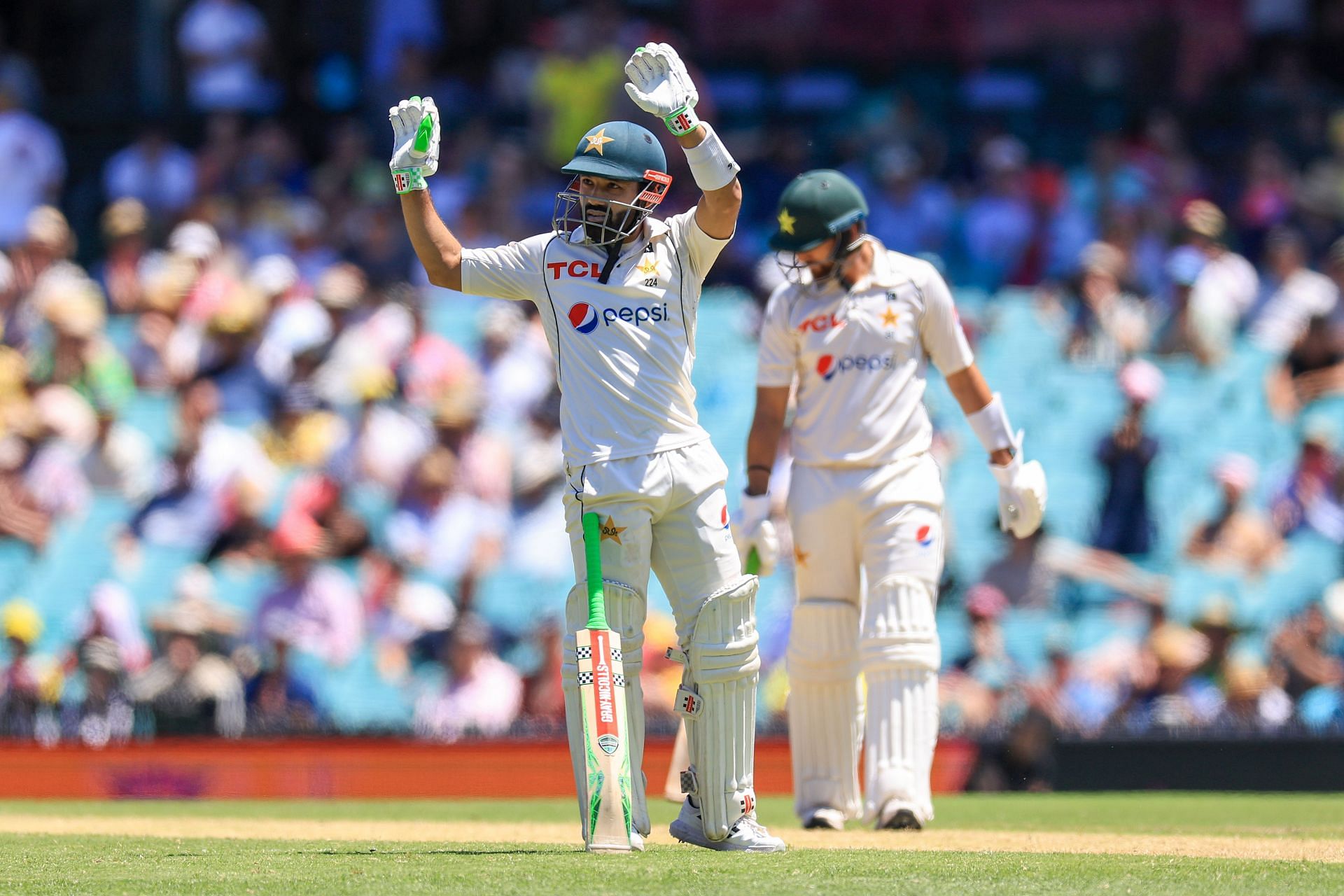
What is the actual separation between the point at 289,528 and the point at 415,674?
53.9 inches

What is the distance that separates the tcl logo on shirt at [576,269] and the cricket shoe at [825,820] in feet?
8.49

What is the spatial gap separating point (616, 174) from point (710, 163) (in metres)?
0.32

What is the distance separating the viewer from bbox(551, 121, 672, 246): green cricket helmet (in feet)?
22.5

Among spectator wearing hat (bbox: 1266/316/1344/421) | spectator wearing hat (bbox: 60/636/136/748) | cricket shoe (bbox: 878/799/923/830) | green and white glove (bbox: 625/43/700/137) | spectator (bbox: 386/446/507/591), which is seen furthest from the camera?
spectator wearing hat (bbox: 1266/316/1344/421)

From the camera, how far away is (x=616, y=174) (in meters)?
6.82

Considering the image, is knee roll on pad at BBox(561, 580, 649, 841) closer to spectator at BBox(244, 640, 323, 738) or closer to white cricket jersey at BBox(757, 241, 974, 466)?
white cricket jersey at BBox(757, 241, 974, 466)

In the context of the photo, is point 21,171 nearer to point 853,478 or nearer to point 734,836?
point 853,478

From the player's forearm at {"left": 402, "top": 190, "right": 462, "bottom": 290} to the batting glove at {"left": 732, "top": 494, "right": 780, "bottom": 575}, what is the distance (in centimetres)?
195

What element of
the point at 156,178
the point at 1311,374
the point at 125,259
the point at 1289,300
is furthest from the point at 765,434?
the point at 156,178

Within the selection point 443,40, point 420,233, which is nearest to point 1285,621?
point 420,233

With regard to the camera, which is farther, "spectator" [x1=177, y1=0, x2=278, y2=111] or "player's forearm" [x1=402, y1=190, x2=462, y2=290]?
"spectator" [x1=177, y1=0, x2=278, y2=111]

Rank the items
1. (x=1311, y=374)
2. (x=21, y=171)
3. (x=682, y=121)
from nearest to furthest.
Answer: (x=682, y=121) → (x=1311, y=374) → (x=21, y=171)

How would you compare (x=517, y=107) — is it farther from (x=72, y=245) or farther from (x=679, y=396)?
(x=679, y=396)

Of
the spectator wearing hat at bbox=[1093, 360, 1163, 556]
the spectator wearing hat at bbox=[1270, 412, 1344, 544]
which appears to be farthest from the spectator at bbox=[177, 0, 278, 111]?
the spectator wearing hat at bbox=[1270, 412, 1344, 544]
